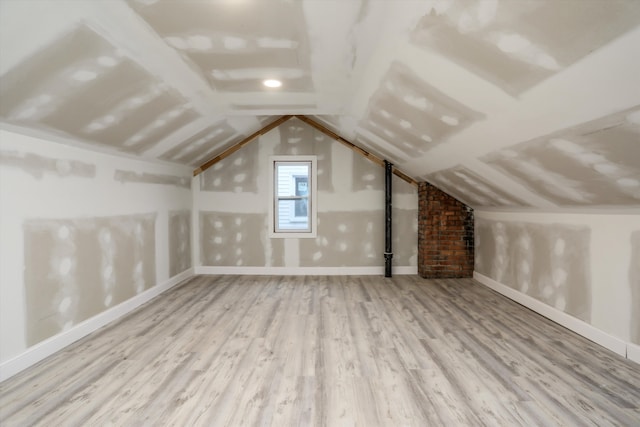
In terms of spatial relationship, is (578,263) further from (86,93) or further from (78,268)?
(78,268)

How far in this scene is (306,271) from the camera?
5.89m

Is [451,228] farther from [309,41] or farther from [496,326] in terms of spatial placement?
[309,41]

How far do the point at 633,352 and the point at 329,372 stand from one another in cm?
226

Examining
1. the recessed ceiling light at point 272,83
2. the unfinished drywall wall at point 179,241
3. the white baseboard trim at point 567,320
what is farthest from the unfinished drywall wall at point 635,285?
the unfinished drywall wall at point 179,241

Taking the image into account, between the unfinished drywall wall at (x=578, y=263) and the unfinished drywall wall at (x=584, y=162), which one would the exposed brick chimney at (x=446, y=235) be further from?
the unfinished drywall wall at (x=584, y=162)

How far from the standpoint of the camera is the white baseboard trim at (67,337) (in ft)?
8.08

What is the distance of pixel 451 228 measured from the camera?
5496 millimetres

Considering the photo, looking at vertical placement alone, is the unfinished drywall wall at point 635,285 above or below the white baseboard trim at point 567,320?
above

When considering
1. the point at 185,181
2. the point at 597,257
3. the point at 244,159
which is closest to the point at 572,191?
the point at 597,257

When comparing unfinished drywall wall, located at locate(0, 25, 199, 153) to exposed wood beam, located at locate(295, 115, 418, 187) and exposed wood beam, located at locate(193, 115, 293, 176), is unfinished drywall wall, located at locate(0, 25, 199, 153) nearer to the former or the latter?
exposed wood beam, located at locate(193, 115, 293, 176)

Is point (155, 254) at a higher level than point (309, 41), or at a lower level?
lower

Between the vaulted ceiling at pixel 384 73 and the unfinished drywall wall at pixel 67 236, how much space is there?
250 mm

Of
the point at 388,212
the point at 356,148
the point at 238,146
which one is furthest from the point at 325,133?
the point at 388,212

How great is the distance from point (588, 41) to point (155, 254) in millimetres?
4660
